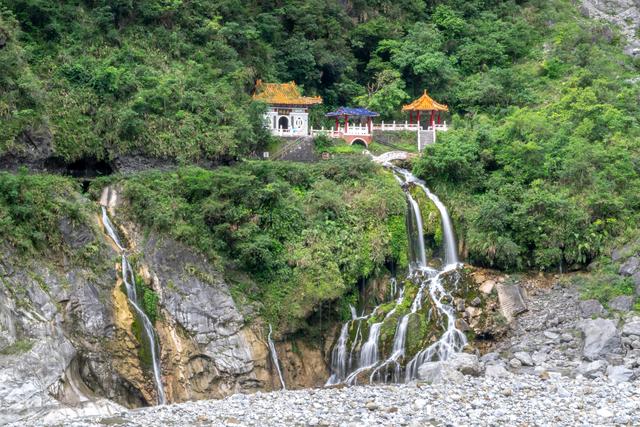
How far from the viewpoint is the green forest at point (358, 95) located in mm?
32594

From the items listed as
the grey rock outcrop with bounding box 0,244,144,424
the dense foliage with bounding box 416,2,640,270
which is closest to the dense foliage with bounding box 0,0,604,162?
the dense foliage with bounding box 416,2,640,270

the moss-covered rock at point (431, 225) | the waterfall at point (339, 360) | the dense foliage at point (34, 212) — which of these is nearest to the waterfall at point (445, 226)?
the moss-covered rock at point (431, 225)

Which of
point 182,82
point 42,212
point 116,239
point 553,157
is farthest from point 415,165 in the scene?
point 42,212

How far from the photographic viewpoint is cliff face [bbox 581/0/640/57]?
2228 inches

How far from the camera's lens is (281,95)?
41.5 meters

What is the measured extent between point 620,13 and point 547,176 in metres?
30.0

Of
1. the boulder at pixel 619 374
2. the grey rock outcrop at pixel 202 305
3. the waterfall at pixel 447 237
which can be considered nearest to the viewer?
the boulder at pixel 619 374

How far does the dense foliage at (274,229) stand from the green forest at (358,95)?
168cm

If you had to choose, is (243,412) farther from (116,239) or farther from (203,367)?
(116,239)

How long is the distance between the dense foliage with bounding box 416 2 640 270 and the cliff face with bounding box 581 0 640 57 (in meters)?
14.7

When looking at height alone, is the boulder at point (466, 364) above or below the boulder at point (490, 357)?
above

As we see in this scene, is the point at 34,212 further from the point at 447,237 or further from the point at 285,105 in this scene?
the point at 285,105

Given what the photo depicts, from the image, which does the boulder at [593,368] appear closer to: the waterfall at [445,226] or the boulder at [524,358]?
the boulder at [524,358]

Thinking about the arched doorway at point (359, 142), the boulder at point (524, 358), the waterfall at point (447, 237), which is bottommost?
the boulder at point (524, 358)
